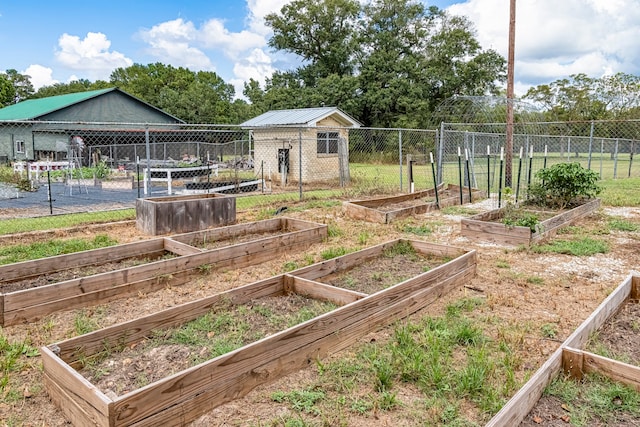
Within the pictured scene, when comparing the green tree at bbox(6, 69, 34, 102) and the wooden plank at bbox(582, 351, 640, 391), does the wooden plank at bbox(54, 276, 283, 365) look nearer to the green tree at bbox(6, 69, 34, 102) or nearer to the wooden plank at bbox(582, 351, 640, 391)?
the wooden plank at bbox(582, 351, 640, 391)

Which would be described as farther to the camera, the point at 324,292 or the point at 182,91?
the point at 182,91

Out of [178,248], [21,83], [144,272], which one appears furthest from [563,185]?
[21,83]

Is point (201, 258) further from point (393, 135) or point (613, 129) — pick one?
point (613, 129)

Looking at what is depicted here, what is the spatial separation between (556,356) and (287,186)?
45.7 ft

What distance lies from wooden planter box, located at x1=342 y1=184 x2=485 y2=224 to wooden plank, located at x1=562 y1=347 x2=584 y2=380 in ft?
18.5

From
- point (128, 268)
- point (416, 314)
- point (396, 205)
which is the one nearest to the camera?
point (416, 314)

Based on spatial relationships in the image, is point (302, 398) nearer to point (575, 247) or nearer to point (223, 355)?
point (223, 355)

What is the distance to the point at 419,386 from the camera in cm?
279

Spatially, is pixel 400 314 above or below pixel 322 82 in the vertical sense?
below

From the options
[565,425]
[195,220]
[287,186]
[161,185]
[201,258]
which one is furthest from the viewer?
[161,185]

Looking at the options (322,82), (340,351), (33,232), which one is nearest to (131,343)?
(340,351)

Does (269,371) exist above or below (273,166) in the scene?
below

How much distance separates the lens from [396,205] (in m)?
10.2

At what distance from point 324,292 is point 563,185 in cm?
689
